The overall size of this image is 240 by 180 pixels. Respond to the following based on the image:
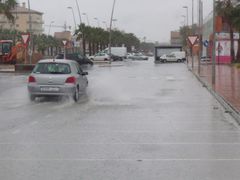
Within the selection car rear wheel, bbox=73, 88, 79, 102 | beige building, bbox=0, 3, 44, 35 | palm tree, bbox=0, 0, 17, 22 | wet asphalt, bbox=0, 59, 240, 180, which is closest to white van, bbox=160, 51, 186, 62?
palm tree, bbox=0, 0, 17, 22

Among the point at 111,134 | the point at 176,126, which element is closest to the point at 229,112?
Answer: the point at 176,126

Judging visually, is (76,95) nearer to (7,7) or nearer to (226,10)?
(7,7)

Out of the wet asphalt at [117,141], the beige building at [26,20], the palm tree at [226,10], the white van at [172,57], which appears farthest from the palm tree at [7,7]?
the beige building at [26,20]

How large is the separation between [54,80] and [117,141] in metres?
9.24

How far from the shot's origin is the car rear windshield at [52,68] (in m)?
20.6

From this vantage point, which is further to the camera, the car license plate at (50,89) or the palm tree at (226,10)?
the palm tree at (226,10)

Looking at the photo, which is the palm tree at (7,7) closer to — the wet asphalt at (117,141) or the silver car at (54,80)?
the silver car at (54,80)

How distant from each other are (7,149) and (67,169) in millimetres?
2203

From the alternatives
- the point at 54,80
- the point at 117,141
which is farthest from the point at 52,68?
the point at 117,141

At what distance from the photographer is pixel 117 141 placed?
37.3 feet

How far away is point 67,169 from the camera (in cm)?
852

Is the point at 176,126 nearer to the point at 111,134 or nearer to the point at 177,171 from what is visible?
the point at 111,134

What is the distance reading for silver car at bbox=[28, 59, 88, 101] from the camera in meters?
20.2

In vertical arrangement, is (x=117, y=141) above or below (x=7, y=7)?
below
